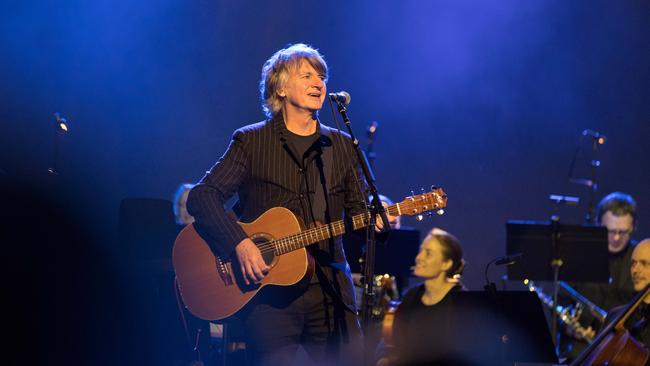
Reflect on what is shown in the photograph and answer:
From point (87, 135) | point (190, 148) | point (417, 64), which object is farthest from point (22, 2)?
point (417, 64)

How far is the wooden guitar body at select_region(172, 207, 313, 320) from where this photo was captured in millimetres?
3902

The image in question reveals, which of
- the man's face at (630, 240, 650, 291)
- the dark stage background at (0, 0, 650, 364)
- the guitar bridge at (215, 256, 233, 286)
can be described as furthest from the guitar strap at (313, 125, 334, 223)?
the dark stage background at (0, 0, 650, 364)

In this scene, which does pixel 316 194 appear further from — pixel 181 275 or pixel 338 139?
pixel 181 275

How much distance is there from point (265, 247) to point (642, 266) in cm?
395

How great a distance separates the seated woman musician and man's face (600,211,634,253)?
201 cm

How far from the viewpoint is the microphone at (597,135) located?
8758mm

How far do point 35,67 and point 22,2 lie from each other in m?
0.62

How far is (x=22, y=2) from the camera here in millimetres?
7520

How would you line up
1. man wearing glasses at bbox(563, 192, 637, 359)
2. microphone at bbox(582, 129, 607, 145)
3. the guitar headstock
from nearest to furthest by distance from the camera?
1. the guitar headstock
2. man wearing glasses at bbox(563, 192, 637, 359)
3. microphone at bbox(582, 129, 607, 145)

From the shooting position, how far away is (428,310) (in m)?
6.23

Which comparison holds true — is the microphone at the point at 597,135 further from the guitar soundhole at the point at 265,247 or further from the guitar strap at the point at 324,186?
the guitar soundhole at the point at 265,247

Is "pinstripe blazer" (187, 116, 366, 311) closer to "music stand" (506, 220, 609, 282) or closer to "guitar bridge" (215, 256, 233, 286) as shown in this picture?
"guitar bridge" (215, 256, 233, 286)

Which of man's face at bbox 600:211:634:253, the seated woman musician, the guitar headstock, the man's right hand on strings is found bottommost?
the seated woman musician

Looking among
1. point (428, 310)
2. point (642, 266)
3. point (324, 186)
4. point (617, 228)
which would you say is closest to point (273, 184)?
point (324, 186)
